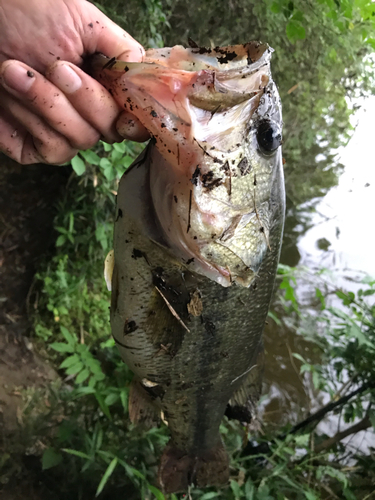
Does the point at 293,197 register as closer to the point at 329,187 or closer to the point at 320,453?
the point at 329,187

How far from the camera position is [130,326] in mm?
1245

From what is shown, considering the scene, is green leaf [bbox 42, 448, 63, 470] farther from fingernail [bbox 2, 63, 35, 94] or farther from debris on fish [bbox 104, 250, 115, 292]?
fingernail [bbox 2, 63, 35, 94]

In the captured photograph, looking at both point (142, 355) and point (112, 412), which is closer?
point (142, 355)

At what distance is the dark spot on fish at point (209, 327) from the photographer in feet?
3.90

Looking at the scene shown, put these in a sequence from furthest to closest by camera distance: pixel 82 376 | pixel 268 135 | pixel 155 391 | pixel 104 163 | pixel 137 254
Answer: pixel 104 163, pixel 82 376, pixel 155 391, pixel 137 254, pixel 268 135

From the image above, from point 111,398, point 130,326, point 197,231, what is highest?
point 197,231

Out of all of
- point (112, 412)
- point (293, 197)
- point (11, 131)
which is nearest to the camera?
point (11, 131)

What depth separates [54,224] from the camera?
7.73 feet

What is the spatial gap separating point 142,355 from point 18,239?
56.4 inches

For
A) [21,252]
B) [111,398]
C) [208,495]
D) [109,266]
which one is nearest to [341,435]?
[208,495]

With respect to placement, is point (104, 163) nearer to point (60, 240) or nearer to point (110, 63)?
point (60, 240)

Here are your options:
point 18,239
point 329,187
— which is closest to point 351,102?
point 329,187

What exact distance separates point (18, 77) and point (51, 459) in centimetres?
174

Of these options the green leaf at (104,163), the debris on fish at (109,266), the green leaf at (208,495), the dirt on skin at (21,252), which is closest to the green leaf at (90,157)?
the green leaf at (104,163)
